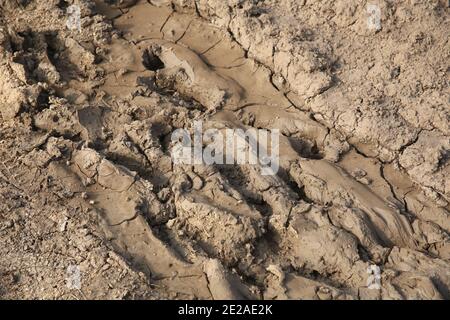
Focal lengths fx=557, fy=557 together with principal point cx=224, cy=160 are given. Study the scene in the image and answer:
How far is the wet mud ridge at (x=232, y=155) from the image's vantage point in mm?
2992

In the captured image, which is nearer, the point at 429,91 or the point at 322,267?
the point at 322,267

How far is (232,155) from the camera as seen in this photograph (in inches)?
137

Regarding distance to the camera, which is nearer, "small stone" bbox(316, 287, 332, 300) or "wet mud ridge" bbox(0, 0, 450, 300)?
"small stone" bbox(316, 287, 332, 300)

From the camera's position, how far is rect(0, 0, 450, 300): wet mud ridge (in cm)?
299

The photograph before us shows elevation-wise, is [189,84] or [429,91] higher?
[429,91]

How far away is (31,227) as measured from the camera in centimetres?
313

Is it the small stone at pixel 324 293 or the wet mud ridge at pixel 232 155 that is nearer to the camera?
the small stone at pixel 324 293

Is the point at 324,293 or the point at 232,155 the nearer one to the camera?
the point at 324,293
